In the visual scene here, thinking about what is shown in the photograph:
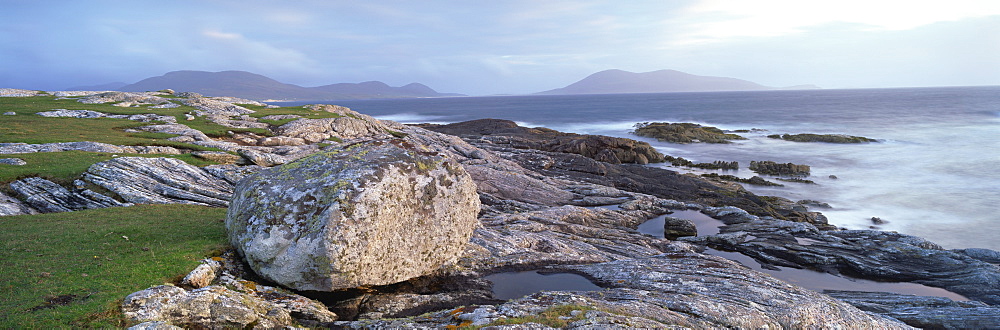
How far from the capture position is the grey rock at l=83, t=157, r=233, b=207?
72.7 feet

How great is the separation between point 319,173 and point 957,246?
40398mm

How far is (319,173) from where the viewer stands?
15.0 m

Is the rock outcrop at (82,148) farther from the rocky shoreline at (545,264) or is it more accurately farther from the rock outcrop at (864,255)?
the rock outcrop at (864,255)

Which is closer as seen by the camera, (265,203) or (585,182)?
(265,203)

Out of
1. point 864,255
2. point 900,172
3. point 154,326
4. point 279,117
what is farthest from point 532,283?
point 900,172

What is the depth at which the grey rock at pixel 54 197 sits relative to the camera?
20.5m

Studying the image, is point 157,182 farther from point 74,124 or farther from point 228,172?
point 74,124

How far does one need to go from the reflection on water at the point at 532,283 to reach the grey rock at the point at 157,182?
1535 centimetres

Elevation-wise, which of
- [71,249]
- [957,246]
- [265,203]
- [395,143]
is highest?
[395,143]

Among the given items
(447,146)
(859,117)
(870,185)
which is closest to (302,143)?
(447,146)

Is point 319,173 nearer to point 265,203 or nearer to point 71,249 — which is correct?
point 265,203

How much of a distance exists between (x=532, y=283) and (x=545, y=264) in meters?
2.01

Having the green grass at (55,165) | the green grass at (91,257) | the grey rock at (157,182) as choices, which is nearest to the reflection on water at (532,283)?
the green grass at (91,257)

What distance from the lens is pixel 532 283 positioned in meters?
16.5
